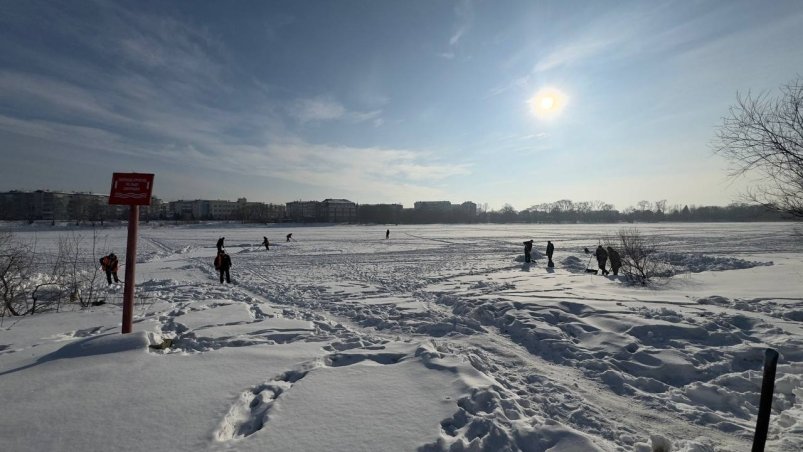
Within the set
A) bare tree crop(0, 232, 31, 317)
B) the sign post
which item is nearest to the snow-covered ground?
bare tree crop(0, 232, 31, 317)

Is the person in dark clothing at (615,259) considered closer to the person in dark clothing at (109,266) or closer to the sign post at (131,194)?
the sign post at (131,194)

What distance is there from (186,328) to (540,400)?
21.0 feet

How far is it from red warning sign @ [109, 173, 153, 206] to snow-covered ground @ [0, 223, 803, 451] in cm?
213

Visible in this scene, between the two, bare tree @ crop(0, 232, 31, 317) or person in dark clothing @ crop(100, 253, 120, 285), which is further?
person in dark clothing @ crop(100, 253, 120, 285)

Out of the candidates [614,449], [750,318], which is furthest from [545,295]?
[614,449]

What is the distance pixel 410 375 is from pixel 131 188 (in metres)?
5.28

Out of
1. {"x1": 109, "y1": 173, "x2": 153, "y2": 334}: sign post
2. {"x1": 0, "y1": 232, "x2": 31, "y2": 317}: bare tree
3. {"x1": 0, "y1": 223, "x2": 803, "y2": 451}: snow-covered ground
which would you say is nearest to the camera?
{"x1": 0, "y1": 223, "x2": 803, "y2": 451}: snow-covered ground

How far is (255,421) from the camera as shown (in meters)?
3.59

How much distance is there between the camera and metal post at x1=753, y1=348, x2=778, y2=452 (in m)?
2.37

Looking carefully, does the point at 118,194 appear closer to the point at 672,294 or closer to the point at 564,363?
the point at 564,363

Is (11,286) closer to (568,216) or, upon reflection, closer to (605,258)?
(605,258)

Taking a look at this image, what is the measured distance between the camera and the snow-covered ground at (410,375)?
3.35 m

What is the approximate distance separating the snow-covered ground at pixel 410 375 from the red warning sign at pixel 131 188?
6.99ft

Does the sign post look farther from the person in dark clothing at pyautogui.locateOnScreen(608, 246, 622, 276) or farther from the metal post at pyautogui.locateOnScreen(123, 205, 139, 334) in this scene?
the person in dark clothing at pyautogui.locateOnScreen(608, 246, 622, 276)
